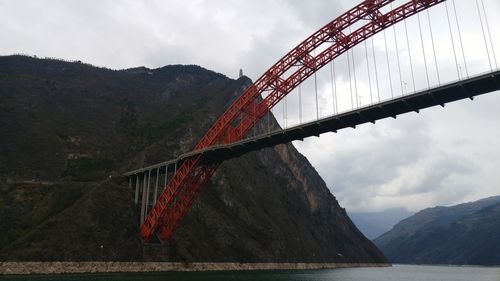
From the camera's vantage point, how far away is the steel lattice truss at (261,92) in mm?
47938

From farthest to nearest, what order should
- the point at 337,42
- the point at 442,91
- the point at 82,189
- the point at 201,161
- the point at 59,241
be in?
the point at 82,189 → the point at 201,161 → the point at 59,241 → the point at 337,42 → the point at 442,91

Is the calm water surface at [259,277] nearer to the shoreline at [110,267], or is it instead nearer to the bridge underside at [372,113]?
the shoreline at [110,267]

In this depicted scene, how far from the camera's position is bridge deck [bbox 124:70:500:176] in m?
40.6

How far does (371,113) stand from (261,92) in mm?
14576

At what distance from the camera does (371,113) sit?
4728 centimetres

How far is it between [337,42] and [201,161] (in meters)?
23.7

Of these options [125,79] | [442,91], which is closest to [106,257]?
[442,91]

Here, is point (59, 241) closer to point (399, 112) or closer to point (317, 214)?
point (399, 112)

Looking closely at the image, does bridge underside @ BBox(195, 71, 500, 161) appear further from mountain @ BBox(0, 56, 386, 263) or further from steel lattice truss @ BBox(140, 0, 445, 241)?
mountain @ BBox(0, 56, 386, 263)

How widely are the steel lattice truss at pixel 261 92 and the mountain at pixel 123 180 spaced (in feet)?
19.8

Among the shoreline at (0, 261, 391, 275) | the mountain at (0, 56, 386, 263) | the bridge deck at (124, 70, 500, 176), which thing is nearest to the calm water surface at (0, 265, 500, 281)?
the shoreline at (0, 261, 391, 275)

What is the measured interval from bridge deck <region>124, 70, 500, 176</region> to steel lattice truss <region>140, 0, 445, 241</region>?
61.8 inches

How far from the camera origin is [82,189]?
71.8m

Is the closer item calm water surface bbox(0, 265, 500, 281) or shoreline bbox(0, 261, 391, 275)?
calm water surface bbox(0, 265, 500, 281)
